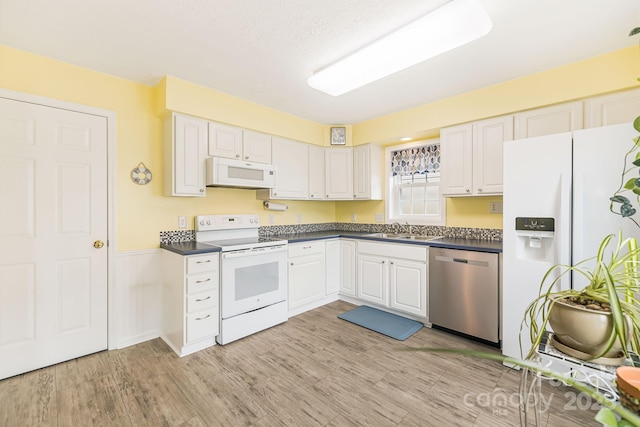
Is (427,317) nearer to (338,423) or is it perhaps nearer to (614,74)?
(338,423)

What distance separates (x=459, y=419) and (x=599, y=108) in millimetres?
2645

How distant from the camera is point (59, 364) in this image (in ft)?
7.66

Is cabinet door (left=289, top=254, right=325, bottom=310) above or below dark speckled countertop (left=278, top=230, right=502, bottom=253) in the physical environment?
below

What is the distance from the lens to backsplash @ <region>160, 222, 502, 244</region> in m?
2.99

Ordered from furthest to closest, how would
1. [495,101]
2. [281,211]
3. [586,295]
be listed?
[281,211] → [495,101] → [586,295]

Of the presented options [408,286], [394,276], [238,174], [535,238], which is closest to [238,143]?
[238,174]

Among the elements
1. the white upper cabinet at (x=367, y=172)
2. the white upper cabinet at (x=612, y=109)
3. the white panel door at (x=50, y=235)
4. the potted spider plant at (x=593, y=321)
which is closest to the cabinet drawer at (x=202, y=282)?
the white panel door at (x=50, y=235)

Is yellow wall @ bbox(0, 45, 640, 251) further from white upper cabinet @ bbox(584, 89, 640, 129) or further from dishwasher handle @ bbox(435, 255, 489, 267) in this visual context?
dishwasher handle @ bbox(435, 255, 489, 267)

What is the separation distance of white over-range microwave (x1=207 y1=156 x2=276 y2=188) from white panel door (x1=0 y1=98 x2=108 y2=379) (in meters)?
0.93

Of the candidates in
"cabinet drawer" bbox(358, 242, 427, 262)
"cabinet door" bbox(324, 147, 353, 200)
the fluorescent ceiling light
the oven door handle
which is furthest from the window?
the oven door handle

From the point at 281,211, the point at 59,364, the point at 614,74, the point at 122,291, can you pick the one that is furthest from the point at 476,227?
the point at 59,364

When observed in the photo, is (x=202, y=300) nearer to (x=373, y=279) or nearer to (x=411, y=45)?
(x=373, y=279)

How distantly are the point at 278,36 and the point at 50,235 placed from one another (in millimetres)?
2459

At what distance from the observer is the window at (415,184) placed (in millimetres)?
3627
